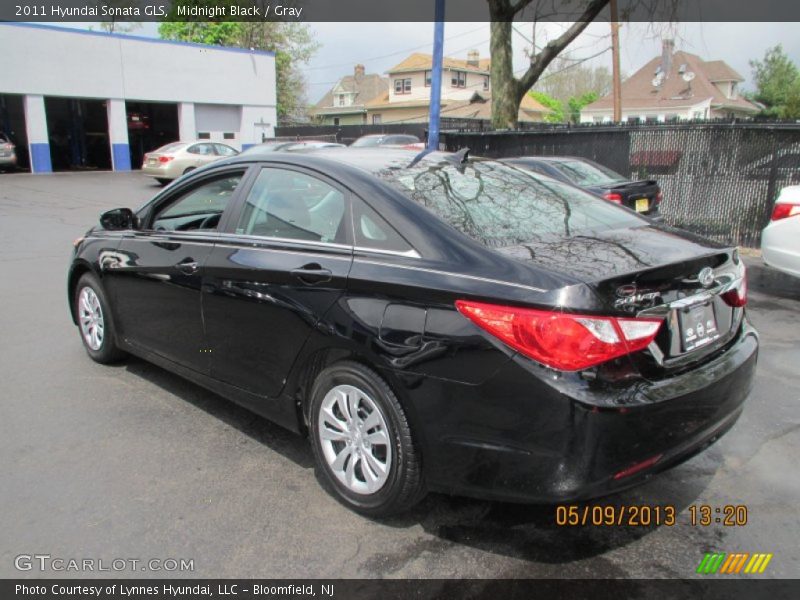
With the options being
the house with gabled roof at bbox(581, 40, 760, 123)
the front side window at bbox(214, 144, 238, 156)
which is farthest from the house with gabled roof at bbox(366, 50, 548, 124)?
the front side window at bbox(214, 144, 238, 156)

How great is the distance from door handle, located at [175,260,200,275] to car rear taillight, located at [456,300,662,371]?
2.09 m

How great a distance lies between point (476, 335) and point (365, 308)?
59 cm

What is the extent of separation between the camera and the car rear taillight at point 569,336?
232 centimetres

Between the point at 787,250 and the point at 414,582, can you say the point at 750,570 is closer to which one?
the point at 414,582

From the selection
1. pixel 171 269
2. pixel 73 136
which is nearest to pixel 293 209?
pixel 171 269

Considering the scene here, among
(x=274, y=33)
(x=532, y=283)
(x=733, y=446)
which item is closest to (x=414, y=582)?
(x=532, y=283)

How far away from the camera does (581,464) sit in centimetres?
233

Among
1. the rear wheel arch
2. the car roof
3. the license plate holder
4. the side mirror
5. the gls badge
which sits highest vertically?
the car roof

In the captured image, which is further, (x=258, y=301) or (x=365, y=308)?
(x=258, y=301)

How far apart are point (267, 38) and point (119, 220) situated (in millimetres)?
58670

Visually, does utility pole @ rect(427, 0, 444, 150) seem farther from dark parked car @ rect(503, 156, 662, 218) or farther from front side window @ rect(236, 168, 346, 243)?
front side window @ rect(236, 168, 346, 243)

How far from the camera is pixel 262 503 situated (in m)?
3.11

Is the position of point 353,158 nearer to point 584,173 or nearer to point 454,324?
point 454,324

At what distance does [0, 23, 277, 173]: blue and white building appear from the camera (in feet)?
84.6
